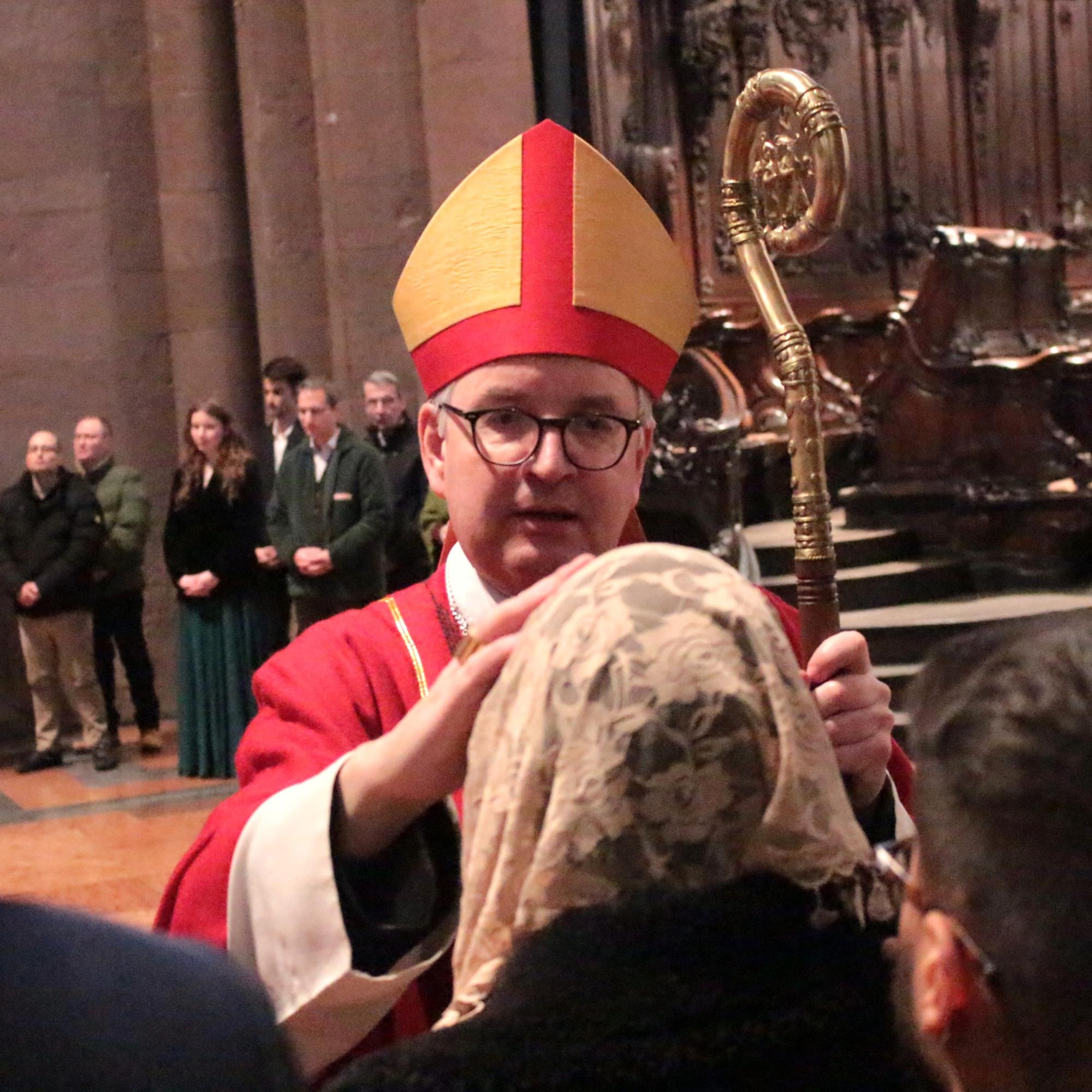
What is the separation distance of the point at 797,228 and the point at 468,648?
694 millimetres

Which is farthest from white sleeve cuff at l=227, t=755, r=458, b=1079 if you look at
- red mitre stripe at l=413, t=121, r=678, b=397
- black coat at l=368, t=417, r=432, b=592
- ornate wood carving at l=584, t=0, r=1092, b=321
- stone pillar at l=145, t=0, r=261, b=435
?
stone pillar at l=145, t=0, r=261, b=435

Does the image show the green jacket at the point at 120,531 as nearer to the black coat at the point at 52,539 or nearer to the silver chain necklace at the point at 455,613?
the black coat at the point at 52,539

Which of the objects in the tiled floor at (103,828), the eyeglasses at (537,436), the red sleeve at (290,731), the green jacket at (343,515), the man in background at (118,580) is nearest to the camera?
the red sleeve at (290,731)

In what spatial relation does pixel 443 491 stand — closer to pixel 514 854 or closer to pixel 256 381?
pixel 514 854

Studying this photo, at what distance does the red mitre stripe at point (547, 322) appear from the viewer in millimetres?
1807

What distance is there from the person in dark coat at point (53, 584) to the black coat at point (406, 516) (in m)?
1.49

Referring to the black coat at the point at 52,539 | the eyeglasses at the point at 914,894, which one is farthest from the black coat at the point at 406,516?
the eyeglasses at the point at 914,894

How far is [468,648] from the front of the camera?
1215 millimetres

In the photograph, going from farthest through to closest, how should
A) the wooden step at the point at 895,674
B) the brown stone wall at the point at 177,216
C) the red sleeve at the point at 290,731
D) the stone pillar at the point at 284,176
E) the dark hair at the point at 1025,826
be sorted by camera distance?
the stone pillar at the point at 284,176, the brown stone wall at the point at 177,216, the wooden step at the point at 895,674, the red sleeve at the point at 290,731, the dark hair at the point at 1025,826

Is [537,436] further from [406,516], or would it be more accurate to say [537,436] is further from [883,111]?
[883,111]

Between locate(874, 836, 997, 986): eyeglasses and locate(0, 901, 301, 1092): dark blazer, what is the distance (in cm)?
43

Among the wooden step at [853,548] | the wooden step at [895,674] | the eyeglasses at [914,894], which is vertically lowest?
the wooden step at [895,674]

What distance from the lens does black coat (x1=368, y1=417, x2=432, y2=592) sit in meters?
6.84

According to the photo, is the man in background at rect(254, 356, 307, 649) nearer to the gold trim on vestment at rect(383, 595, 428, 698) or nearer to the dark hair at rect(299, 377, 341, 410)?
the dark hair at rect(299, 377, 341, 410)
